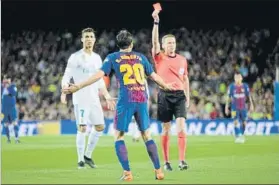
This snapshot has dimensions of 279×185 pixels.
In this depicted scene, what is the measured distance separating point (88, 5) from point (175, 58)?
96.5 ft

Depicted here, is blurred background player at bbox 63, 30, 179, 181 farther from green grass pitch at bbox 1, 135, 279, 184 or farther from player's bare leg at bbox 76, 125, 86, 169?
player's bare leg at bbox 76, 125, 86, 169

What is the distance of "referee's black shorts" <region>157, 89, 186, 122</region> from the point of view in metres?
14.2

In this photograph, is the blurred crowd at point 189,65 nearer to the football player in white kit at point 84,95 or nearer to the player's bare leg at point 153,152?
the football player in white kit at point 84,95

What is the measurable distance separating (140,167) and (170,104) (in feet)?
4.54

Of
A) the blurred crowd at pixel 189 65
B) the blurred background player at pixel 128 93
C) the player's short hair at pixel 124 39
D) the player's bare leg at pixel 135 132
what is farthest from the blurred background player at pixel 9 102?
the player's short hair at pixel 124 39

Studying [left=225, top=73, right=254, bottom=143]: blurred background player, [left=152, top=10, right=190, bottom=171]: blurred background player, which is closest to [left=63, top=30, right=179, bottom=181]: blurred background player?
[left=152, top=10, right=190, bottom=171]: blurred background player

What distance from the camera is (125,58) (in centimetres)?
1152

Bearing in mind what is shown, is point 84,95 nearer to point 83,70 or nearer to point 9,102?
point 83,70

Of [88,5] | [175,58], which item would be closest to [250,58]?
[88,5]

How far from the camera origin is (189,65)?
38.5 meters

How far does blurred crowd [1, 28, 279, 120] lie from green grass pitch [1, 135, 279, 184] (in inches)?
557

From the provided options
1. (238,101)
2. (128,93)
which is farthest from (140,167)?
(238,101)

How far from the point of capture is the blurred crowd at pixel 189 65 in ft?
114

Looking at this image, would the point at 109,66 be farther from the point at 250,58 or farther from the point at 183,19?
the point at 183,19
